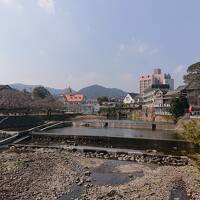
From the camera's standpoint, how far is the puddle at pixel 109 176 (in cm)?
2025

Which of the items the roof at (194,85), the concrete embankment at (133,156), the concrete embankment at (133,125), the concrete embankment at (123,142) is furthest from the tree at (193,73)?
the concrete embankment at (133,156)

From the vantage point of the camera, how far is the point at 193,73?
70000 millimetres

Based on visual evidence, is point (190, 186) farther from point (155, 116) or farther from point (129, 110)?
point (129, 110)

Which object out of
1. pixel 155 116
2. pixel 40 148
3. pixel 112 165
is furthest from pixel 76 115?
pixel 112 165

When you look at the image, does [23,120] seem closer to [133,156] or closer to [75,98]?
[133,156]

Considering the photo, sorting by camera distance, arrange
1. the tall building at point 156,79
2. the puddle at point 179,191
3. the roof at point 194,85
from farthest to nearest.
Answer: the tall building at point 156,79 → the roof at point 194,85 → the puddle at point 179,191

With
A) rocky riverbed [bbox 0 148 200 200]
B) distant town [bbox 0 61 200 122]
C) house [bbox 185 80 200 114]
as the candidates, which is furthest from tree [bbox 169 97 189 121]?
rocky riverbed [bbox 0 148 200 200]

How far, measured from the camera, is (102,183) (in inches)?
781

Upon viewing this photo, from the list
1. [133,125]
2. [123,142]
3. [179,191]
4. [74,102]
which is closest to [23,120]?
[133,125]

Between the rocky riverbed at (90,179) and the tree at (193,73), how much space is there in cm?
4646

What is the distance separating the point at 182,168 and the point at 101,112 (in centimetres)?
8102

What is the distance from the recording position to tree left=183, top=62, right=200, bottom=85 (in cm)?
6806

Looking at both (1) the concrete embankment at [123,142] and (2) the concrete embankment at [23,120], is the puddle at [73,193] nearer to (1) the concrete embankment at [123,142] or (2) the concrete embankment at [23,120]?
(1) the concrete embankment at [123,142]

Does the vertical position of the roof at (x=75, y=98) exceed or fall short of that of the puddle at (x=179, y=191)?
it exceeds it
